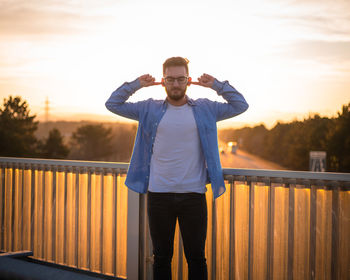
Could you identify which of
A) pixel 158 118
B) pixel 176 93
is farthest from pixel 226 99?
pixel 158 118

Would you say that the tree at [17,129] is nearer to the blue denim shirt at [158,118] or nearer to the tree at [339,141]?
the tree at [339,141]

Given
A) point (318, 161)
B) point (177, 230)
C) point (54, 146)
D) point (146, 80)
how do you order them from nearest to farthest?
point (146, 80) < point (177, 230) < point (318, 161) < point (54, 146)

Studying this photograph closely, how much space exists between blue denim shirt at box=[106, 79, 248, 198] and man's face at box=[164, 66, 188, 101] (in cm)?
11

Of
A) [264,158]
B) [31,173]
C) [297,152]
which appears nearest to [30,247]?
[31,173]

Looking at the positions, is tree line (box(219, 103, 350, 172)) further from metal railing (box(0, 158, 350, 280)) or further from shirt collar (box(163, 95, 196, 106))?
shirt collar (box(163, 95, 196, 106))

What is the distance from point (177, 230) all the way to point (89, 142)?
76048 millimetres

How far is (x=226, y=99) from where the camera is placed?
2.65 meters

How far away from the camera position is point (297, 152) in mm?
51281

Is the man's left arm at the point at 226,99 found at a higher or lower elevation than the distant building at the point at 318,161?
higher

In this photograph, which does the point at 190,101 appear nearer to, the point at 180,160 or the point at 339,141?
the point at 180,160

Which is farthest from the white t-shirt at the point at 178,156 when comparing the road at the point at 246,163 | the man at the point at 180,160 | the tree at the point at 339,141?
the road at the point at 246,163

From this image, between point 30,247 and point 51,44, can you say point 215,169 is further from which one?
point 51,44

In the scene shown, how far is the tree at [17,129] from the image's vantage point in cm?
5169

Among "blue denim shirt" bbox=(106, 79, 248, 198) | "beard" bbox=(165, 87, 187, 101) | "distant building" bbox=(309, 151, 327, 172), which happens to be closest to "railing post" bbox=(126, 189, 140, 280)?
"blue denim shirt" bbox=(106, 79, 248, 198)
